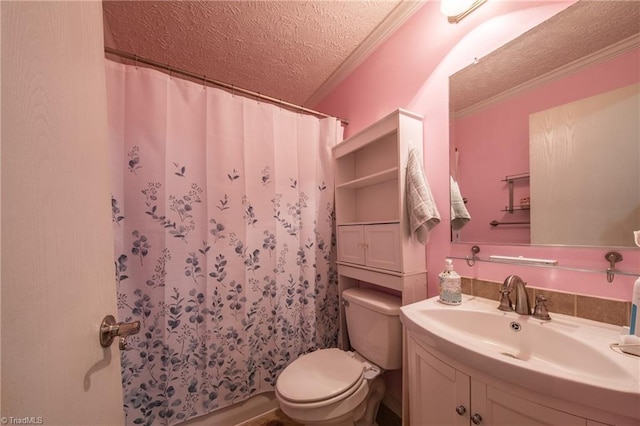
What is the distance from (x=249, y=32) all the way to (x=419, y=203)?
4.70 ft

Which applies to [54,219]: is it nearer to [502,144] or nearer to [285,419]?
[502,144]

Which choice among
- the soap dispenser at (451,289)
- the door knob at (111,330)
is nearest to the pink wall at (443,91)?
the soap dispenser at (451,289)

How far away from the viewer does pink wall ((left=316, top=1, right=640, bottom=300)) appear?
2.48 feet

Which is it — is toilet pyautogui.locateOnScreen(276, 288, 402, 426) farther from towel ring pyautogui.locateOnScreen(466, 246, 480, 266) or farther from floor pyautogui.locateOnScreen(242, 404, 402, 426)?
towel ring pyautogui.locateOnScreen(466, 246, 480, 266)

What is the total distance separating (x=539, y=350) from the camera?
718 millimetres

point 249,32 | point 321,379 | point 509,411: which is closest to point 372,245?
point 321,379

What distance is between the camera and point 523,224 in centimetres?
88

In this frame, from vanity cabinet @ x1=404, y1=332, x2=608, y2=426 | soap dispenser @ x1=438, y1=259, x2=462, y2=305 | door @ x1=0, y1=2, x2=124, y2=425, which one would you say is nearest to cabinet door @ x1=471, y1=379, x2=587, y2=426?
vanity cabinet @ x1=404, y1=332, x2=608, y2=426

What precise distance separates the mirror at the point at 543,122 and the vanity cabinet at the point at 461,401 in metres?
0.55

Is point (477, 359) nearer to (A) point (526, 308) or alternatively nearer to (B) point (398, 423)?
A: (A) point (526, 308)

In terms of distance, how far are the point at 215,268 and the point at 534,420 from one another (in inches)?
51.6

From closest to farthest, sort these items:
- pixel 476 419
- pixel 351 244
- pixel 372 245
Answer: pixel 476 419 < pixel 372 245 < pixel 351 244

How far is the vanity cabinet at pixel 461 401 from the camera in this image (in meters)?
0.51

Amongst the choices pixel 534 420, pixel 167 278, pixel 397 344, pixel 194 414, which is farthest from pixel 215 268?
pixel 534 420
